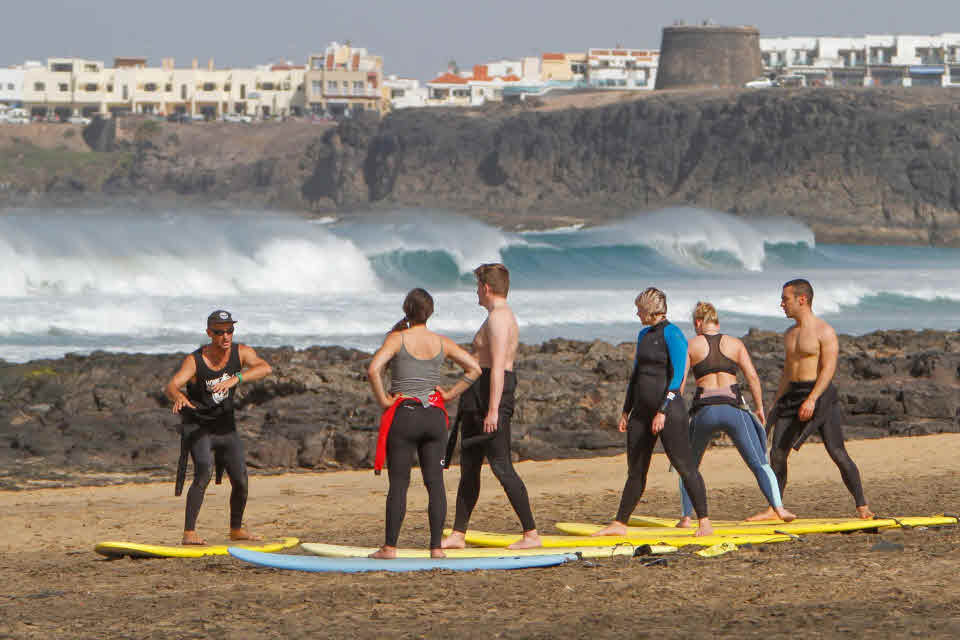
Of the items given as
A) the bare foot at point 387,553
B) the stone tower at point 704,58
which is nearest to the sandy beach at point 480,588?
the bare foot at point 387,553

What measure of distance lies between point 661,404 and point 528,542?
0.88 m

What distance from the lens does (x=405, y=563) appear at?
6465mm

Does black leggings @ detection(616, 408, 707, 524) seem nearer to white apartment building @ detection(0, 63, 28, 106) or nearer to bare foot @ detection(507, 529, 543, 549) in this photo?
bare foot @ detection(507, 529, 543, 549)

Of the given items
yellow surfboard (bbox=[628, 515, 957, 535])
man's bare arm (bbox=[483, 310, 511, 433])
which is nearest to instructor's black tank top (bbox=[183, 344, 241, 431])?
man's bare arm (bbox=[483, 310, 511, 433])

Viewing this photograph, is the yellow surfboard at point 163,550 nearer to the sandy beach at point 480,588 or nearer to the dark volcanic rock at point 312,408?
the sandy beach at point 480,588

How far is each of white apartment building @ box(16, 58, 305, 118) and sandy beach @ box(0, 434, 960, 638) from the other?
126 meters

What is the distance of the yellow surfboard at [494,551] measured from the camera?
6.67 metres

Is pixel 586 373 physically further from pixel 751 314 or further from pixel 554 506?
pixel 751 314

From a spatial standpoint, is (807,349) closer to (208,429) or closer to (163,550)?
(208,429)

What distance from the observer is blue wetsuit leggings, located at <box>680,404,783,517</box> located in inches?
296

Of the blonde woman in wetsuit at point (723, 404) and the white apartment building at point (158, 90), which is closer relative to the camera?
the blonde woman in wetsuit at point (723, 404)

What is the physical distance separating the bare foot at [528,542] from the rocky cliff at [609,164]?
7565cm

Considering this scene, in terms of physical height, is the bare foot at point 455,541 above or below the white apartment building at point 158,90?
below

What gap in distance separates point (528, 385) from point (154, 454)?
446 cm
